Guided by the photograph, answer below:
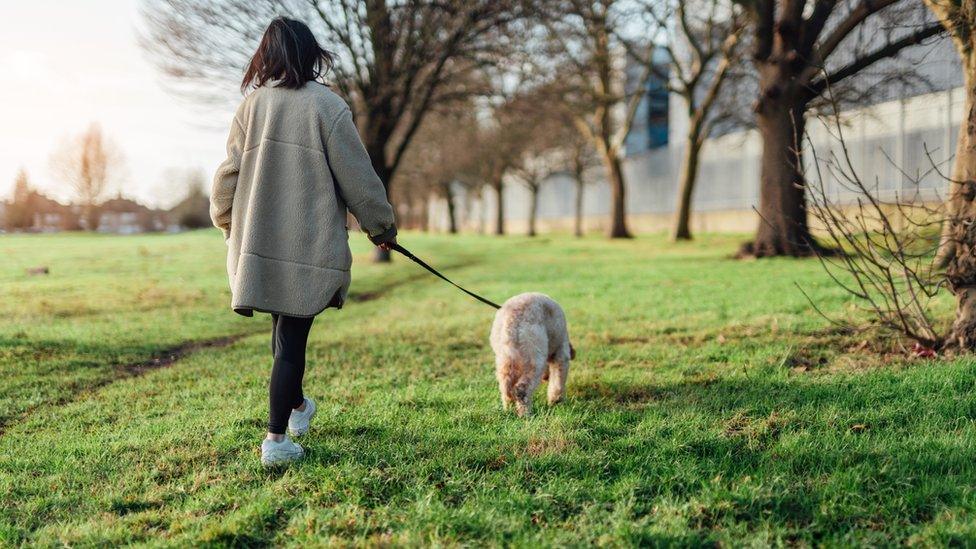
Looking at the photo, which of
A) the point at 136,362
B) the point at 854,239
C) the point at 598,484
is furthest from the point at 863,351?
the point at 136,362

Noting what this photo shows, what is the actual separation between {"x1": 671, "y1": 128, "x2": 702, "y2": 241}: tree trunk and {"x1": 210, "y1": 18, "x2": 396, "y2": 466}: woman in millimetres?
21076

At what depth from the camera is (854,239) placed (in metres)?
5.12

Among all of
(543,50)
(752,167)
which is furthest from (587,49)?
(752,167)

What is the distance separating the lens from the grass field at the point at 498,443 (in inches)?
111

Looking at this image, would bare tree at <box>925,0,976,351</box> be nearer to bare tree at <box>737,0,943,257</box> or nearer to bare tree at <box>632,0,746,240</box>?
bare tree at <box>737,0,943,257</box>

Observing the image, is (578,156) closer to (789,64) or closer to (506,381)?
(789,64)

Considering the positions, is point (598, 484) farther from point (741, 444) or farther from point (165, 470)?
point (165, 470)

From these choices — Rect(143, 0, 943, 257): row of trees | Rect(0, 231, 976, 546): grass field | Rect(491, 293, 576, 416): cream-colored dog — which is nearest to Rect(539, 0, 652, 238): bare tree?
Rect(143, 0, 943, 257): row of trees

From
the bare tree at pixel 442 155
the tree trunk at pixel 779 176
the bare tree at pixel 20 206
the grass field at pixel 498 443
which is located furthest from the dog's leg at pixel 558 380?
the bare tree at pixel 20 206

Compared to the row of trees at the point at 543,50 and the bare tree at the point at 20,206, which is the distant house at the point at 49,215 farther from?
the row of trees at the point at 543,50

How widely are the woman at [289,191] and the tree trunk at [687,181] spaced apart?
2108 cm

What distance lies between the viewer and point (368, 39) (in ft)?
54.2

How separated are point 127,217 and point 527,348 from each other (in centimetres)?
6676

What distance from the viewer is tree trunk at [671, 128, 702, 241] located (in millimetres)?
23375
